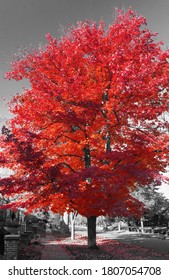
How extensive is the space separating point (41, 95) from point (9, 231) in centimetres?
742

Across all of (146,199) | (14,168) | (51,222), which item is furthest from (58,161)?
(51,222)

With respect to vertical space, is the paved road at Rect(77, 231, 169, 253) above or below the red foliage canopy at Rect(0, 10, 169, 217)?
below

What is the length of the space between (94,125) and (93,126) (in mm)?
86

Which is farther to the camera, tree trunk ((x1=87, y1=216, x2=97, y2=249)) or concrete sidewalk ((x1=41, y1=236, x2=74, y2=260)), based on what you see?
tree trunk ((x1=87, y1=216, x2=97, y2=249))

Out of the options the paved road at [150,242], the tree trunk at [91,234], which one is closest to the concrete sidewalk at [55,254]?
the tree trunk at [91,234]

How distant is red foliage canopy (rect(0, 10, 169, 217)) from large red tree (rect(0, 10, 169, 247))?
0.05 m

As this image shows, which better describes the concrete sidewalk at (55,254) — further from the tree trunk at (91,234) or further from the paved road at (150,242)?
the paved road at (150,242)

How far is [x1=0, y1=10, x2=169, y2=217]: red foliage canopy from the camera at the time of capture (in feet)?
45.6

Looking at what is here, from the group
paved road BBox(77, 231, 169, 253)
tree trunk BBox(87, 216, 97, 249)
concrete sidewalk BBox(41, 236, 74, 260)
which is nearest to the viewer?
concrete sidewalk BBox(41, 236, 74, 260)

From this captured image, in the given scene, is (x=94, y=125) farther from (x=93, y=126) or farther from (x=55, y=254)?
(x=55, y=254)

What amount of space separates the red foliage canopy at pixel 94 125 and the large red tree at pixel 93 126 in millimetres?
51

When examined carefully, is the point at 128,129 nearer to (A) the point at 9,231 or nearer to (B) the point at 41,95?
(B) the point at 41,95

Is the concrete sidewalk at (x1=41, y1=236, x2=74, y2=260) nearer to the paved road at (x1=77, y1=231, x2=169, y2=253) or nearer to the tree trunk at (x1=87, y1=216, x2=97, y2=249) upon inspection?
the tree trunk at (x1=87, y1=216, x2=97, y2=249)

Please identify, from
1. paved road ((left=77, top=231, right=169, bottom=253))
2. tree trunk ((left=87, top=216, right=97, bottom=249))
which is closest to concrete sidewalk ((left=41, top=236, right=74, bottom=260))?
tree trunk ((left=87, top=216, right=97, bottom=249))
